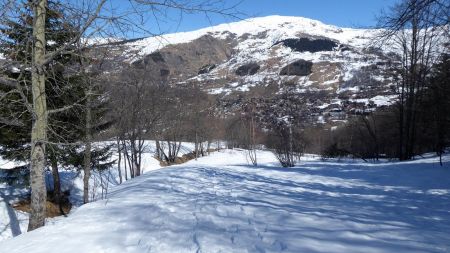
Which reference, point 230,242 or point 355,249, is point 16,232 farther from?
point 355,249

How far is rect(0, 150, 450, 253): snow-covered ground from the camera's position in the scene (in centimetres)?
514

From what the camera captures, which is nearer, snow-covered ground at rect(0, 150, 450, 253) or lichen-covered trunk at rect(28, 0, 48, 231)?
snow-covered ground at rect(0, 150, 450, 253)

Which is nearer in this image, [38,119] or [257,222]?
[257,222]

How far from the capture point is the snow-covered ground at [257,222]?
5137 mm

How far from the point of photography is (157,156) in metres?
43.4

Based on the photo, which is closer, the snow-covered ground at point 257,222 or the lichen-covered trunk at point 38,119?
the snow-covered ground at point 257,222

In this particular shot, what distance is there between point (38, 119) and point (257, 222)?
4155 millimetres

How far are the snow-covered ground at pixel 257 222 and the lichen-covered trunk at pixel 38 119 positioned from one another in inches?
19.0

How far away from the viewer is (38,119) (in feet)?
22.5

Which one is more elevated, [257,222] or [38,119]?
[38,119]

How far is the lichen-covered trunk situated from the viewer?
21.4 ft

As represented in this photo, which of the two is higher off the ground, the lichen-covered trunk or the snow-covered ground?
the lichen-covered trunk

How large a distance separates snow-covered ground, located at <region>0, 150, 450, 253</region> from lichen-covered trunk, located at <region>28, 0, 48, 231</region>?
0.48 meters

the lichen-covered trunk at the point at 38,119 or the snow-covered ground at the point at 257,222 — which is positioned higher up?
the lichen-covered trunk at the point at 38,119
